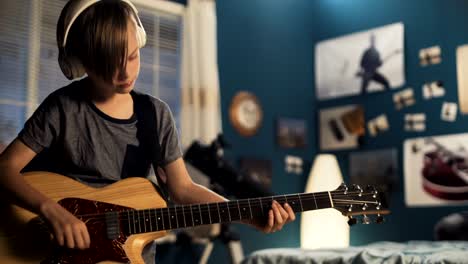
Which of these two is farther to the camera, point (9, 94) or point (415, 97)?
point (415, 97)

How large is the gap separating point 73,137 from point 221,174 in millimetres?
2236

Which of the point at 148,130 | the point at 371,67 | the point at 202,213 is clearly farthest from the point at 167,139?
the point at 371,67

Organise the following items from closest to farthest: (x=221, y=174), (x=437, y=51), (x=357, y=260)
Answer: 1. (x=357, y=260)
2. (x=221, y=174)
3. (x=437, y=51)

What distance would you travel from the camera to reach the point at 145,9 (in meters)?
3.97

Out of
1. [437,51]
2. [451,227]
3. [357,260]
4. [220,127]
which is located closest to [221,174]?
[220,127]

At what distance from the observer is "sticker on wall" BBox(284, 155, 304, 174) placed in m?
4.84

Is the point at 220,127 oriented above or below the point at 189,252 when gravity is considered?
above

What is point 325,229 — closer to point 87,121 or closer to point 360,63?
point 360,63

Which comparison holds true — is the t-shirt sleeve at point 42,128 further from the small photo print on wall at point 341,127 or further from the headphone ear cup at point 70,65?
the small photo print on wall at point 341,127

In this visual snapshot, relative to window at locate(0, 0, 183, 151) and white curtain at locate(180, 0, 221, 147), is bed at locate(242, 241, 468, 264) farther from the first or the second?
window at locate(0, 0, 183, 151)

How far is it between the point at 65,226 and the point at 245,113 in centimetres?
324

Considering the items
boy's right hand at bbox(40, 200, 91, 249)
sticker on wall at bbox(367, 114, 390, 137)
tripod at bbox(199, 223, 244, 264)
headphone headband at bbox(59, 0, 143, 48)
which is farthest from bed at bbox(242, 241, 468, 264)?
headphone headband at bbox(59, 0, 143, 48)

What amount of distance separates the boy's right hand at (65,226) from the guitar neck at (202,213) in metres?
0.09

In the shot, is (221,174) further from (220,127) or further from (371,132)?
(371,132)
